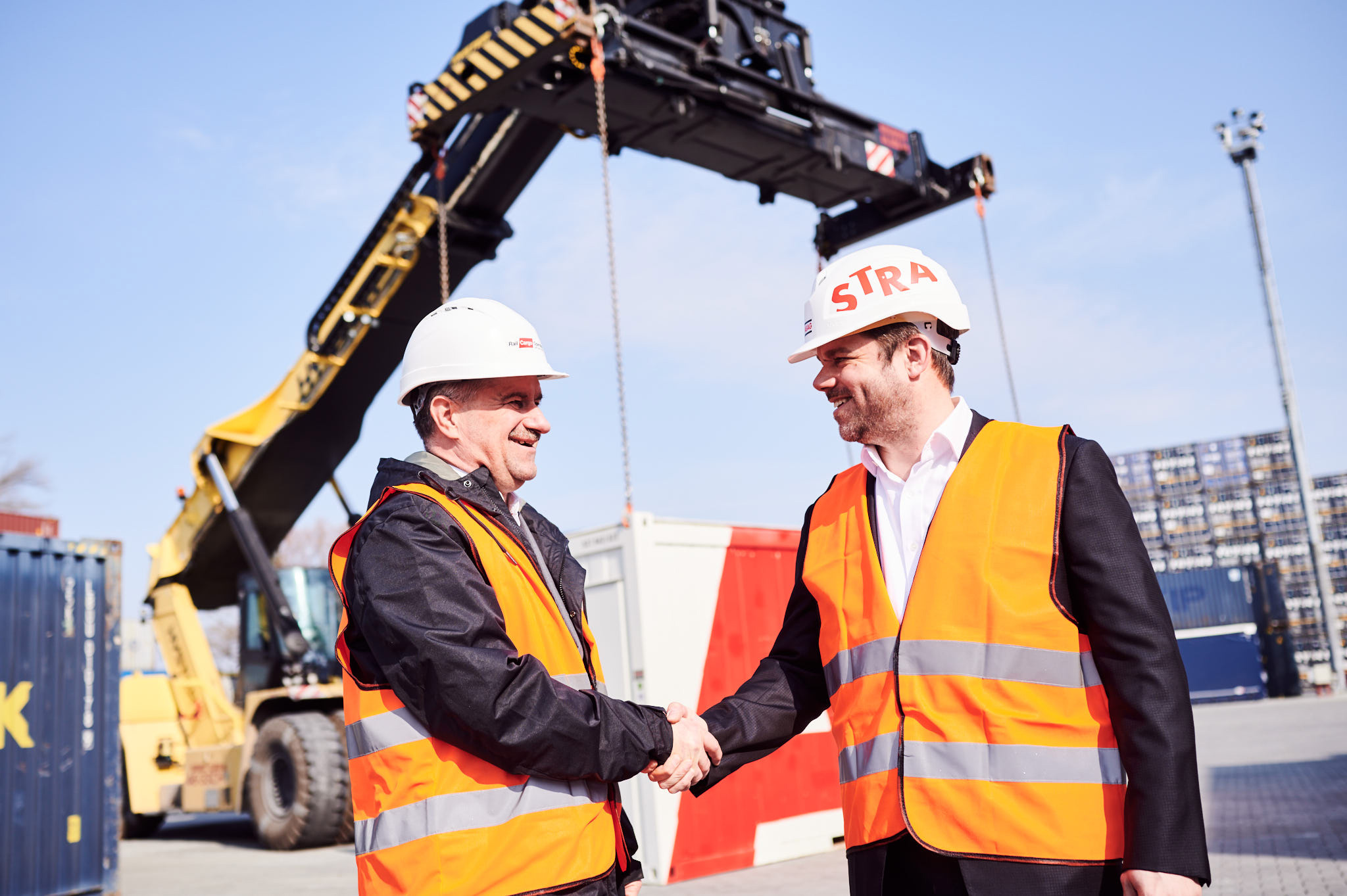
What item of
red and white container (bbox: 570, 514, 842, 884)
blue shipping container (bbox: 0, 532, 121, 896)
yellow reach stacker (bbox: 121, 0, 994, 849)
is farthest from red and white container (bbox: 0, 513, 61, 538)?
red and white container (bbox: 570, 514, 842, 884)

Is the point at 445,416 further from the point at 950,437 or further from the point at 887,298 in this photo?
the point at 950,437

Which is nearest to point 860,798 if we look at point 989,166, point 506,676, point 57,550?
point 506,676

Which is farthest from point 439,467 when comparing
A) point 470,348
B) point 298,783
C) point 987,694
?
point 298,783

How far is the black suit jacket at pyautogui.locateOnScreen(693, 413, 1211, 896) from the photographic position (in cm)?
228

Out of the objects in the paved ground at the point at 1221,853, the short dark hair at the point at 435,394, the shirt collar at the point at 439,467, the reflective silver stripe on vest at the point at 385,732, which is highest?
the short dark hair at the point at 435,394

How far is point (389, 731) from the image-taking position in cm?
259

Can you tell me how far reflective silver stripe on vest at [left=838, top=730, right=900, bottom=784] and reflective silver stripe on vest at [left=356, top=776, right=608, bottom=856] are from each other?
0.67 m

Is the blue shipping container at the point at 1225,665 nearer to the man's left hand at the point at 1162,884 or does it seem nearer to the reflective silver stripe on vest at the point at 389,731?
the man's left hand at the point at 1162,884

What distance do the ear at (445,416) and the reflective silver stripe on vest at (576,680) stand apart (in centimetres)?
75

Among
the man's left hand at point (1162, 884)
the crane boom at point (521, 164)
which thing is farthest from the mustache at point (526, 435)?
the crane boom at point (521, 164)

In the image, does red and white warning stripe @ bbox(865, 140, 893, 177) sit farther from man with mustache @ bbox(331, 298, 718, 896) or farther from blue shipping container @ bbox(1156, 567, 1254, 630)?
blue shipping container @ bbox(1156, 567, 1254, 630)

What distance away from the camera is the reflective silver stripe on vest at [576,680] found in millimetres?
2730

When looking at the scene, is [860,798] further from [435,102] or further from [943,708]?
[435,102]

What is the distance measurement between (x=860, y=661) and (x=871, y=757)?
231 mm
